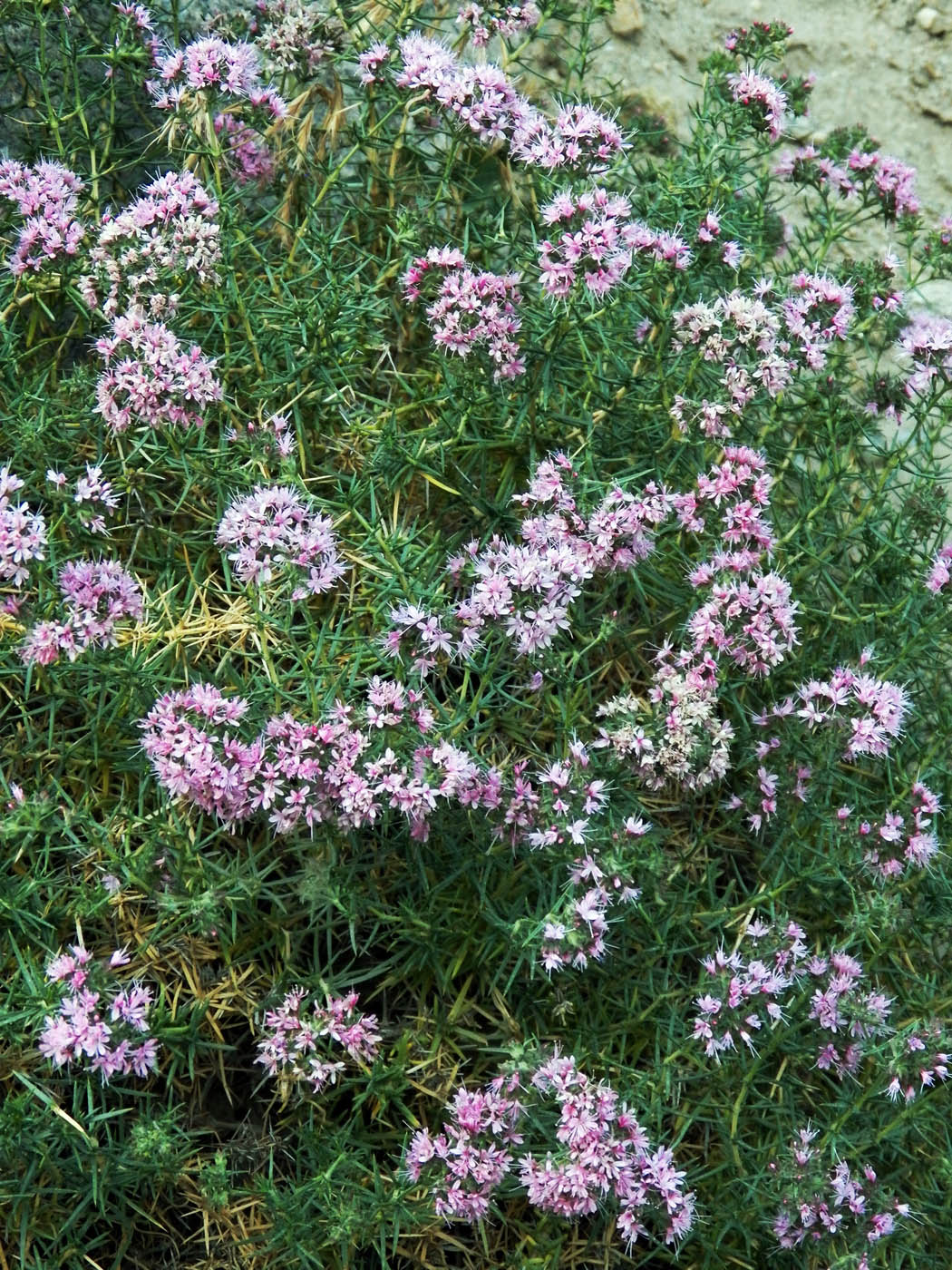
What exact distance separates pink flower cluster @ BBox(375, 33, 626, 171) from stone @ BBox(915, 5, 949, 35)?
2.90 meters

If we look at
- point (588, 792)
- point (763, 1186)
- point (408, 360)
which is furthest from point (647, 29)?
point (763, 1186)

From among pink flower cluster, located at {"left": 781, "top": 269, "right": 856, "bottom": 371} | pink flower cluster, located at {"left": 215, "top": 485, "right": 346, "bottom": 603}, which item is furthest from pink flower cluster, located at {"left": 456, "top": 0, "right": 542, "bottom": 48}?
pink flower cluster, located at {"left": 215, "top": 485, "right": 346, "bottom": 603}

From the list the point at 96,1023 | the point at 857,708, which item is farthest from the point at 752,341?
the point at 96,1023

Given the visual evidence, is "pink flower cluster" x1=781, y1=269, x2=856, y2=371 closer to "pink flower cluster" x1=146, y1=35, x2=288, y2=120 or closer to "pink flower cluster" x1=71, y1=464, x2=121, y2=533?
"pink flower cluster" x1=146, y1=35, x2=288, y2=120

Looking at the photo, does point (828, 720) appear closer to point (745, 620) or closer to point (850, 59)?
point (745, 620)

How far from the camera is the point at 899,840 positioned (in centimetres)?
311

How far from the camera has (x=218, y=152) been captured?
3320 millimetres

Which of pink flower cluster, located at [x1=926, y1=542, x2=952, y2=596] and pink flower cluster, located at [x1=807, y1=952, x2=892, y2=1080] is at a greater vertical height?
pink flower cluster, located at [x1=926, y1=542, x2=952, y2=596]

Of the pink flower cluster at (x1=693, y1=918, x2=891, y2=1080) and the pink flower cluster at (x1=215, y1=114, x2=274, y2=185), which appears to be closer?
the pink flower cluster at (x1=693, y1=918, x2=891, y2=1080)

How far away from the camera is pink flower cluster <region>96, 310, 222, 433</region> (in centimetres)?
288

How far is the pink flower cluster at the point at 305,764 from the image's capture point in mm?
2539

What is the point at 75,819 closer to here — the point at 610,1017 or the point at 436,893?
the point at 436,893

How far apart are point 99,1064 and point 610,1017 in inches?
46.1

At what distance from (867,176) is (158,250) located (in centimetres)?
212
